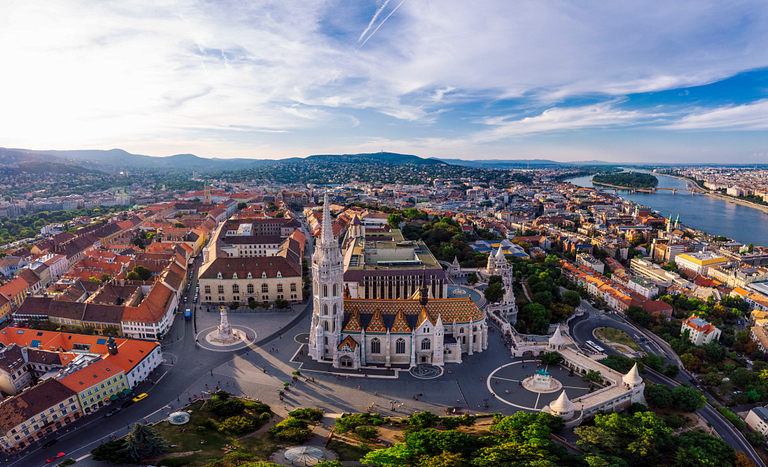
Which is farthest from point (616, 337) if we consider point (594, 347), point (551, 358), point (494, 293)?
point (551, 358)

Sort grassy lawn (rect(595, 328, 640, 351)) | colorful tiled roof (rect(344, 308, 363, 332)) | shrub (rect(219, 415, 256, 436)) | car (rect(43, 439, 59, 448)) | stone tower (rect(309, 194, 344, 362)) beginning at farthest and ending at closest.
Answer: grassy lawn (rect(595, 328, 640, 351)) → colorful tiled roof (rect(344, 308, 363, 332)) → stone tower (rect(309, 194, 344, 362)) → shrub (rect(219, 415, 256, 436)) → car (rect(43, 439, 59, 448))

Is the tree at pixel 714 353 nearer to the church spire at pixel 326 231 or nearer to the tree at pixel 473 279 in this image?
the tree at pixel 473 279

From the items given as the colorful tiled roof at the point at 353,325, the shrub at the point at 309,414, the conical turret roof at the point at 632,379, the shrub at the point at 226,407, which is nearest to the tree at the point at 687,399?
the conical turret roof at the point at 632,379

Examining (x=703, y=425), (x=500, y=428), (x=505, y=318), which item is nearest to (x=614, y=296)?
(x=505, y=318)

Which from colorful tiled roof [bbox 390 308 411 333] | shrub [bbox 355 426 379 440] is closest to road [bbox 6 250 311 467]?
colorful tiled roof [bbox 390 308 411 333]

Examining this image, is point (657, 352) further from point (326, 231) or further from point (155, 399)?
Result: point (155, 399)

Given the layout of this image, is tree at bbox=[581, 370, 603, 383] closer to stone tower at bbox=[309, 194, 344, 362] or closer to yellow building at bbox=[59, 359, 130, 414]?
stone tower at bbox=[309, 194, 344, 362]
